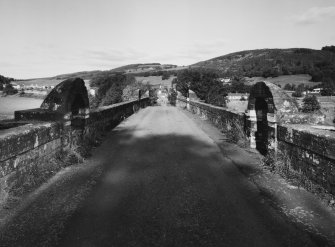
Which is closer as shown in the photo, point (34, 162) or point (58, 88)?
point (34, 162)

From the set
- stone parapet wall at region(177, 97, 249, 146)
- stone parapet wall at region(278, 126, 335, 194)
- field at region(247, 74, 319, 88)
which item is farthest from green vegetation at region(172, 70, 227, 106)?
field at region(247, 74, 319, 88)

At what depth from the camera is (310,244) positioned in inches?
121

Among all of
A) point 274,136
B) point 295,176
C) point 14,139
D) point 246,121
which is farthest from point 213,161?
point 14,139

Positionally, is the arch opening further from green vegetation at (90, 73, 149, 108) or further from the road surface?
green vegetation at (90, 73, 149, 108)

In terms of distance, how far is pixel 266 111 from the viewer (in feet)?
25.1

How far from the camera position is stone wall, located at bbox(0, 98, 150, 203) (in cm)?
422

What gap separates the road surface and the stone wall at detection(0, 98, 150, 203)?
22.4 inches

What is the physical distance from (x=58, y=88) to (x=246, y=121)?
528 cm

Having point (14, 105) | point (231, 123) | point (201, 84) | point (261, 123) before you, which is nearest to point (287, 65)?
point (201, 84)

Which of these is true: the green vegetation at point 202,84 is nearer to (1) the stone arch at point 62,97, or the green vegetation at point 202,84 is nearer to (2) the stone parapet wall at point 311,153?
(1) the stone arch at point 62,97

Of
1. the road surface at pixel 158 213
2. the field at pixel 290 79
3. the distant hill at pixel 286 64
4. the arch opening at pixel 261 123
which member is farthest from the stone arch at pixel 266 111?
the field at pixel 290 79

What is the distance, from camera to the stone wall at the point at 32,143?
422 centimetres

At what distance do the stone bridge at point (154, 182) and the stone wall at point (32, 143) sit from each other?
0.02 m

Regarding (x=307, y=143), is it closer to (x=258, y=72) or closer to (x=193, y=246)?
(x=193, y=246)
